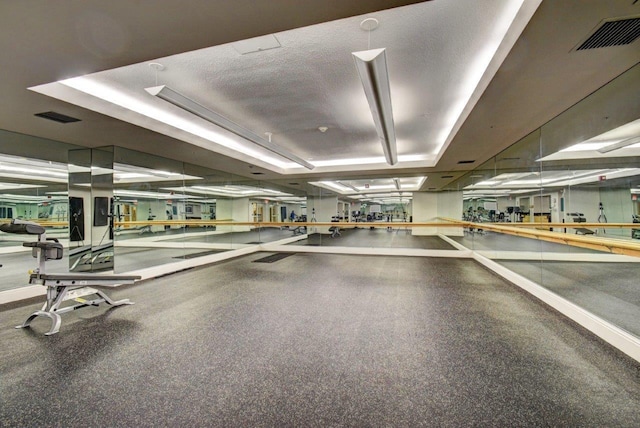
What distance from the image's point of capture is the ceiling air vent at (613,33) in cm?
199

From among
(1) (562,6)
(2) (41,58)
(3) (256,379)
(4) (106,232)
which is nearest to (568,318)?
(1) (562,6)

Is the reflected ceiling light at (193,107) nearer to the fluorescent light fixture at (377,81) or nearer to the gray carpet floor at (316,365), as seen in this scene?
the fluorescent light fixture at (377,81)

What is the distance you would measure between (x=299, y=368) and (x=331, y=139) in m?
4.70

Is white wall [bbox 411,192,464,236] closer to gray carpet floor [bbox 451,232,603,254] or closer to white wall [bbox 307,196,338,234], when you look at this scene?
gray carpet floor [bbox 451,232,603,254]

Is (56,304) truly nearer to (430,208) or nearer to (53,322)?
(53,322)

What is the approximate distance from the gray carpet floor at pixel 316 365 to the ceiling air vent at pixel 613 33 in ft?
8.79

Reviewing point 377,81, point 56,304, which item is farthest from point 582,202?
point 56,304

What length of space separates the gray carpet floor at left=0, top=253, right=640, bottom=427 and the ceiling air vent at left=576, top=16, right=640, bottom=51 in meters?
2.68

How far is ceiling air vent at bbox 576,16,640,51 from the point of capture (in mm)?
1994

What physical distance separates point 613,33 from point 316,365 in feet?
11.6

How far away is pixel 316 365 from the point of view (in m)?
2.27

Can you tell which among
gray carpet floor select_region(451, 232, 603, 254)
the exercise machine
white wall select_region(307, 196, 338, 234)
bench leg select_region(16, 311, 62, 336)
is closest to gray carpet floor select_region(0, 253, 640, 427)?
bench leg select_region(16, 311, 62, 336)

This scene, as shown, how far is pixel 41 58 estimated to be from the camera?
2.32 metres

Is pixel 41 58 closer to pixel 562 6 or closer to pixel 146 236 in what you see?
pixel 562 6
